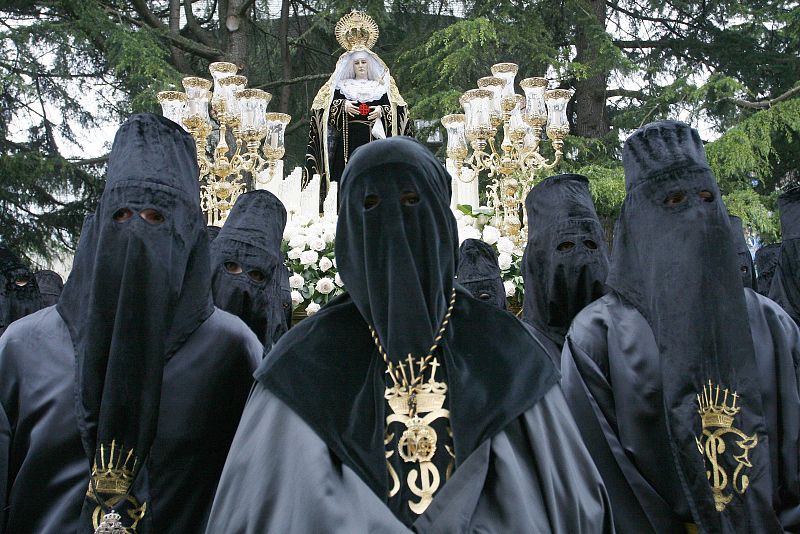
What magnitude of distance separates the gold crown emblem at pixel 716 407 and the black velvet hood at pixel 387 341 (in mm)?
829

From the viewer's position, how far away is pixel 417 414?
327 cm

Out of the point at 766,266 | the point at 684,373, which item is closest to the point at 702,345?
the point at 684,373

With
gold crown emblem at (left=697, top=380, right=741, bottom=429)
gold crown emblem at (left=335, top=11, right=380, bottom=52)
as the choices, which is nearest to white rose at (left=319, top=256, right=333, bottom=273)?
gold crown emblem at (left=697, top=380, right=741, bottom=429)

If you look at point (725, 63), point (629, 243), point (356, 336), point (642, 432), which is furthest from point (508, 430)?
point (725, 63)

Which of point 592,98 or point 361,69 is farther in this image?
point 592,98

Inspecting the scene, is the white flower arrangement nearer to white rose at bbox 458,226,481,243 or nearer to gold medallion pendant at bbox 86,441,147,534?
white rose at bbox 458,226,481,243

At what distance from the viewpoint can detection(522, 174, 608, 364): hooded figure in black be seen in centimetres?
534

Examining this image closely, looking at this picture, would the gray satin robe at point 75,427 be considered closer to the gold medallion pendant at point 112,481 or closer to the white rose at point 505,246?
the gold medallion pendant at point 112,481

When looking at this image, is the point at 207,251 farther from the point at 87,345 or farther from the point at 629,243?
the point at 629,243

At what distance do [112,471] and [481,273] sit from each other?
13.1 ft

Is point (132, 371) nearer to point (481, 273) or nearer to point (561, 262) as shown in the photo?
point (561, 262)

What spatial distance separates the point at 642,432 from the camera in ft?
13.0

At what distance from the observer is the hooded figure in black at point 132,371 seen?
3.49 m

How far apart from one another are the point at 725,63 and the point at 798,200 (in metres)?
14.2
